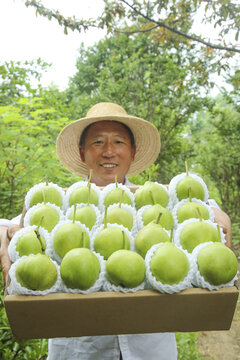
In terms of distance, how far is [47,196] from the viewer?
1.78 meters

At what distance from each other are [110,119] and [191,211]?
3.54ft

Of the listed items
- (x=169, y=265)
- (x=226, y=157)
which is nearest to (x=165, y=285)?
(x=169, y=265)

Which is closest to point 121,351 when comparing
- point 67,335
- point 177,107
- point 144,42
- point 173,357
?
point 173,357

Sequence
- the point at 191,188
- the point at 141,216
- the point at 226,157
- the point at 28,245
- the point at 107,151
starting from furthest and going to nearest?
the point at 226,157 < the point at 107,151 < the point at 191,188 < the point at 141,216 < the point at 28,245

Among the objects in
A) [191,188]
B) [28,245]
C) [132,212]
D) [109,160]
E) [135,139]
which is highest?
[135,139]

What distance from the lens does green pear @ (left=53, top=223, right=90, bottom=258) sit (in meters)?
1.37

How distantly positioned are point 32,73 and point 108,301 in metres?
5.89

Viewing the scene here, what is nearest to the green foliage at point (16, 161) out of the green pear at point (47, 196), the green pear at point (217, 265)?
the green pear at point (47, 196)

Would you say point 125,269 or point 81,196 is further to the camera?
point 81,196

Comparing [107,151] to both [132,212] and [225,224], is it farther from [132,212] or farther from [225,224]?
[225,224]

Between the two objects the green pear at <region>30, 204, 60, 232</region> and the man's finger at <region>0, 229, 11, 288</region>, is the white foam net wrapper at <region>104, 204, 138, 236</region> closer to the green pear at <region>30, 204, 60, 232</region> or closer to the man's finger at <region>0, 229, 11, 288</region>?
the green pear at <region>30, 204, 60, 232</region>

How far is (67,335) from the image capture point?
1224mm

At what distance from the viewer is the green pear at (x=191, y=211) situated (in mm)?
1585

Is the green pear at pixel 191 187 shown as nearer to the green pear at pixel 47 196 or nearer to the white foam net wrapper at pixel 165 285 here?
the white foam net wrapper at pixel 165 285
